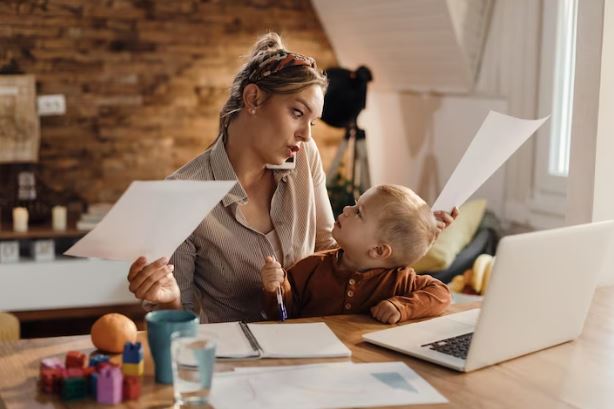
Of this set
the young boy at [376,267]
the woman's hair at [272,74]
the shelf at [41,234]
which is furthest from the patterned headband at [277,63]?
the shelf at [41,234]

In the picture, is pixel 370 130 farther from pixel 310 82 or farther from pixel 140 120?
pixel 310 82

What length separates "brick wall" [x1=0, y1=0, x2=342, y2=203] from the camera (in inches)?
184

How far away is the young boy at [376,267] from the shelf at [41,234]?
2654mm

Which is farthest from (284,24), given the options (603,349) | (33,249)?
(603,349)

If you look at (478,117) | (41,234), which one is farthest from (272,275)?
(41,234)

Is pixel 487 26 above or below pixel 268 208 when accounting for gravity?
above

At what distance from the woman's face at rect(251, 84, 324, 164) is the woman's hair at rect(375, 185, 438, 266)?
0.28 meters

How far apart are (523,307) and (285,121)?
2.43 feet

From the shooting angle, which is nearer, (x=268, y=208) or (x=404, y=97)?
(x=268, y=208)

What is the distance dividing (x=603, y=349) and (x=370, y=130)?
11.8ft

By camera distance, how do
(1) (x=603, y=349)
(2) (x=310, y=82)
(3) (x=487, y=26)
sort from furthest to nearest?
(3) (x=487, y=26)
(2) (x=310, y=82)
(1) (x=603, y=349)

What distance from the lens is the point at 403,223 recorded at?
1.94 meters

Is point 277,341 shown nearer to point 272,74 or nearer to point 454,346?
point 454,346

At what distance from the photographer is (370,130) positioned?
5.27 m
